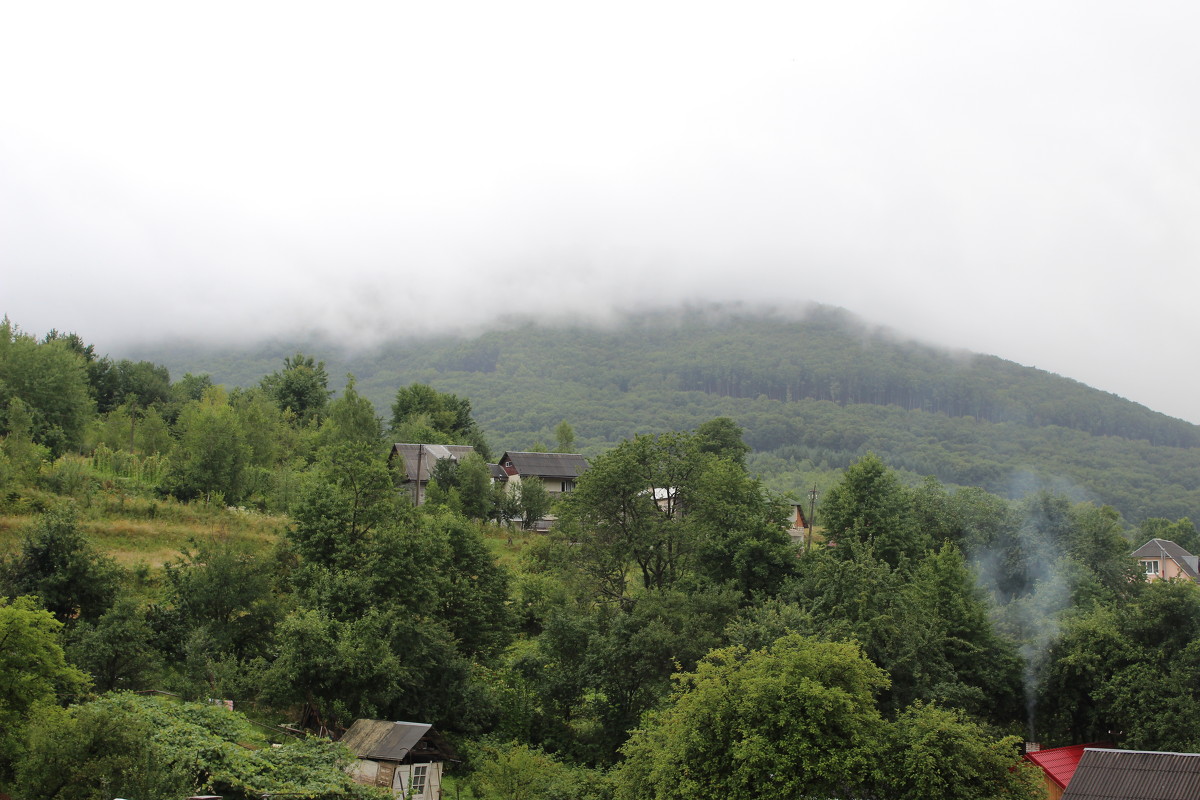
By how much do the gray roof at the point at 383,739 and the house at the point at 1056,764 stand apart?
1925 centimetres

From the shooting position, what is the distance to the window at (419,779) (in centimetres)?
2947

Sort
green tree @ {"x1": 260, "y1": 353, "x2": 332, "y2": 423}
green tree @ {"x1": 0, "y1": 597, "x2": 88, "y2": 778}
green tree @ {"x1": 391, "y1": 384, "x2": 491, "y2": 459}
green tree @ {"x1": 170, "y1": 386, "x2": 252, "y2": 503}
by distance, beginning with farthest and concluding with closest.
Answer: green tree @ {"x1": 391, "y1": 384, "x2": 491, "y2": 459} → green tree @ {"x1": 260, "y1": 353, "x2": 332, "y2": 423} → green tree @ {"x1": 170, "y1": 386, "x2": 252, "y2": 503} → green tree @ {"x1": 0, "y1": 597, "x2": 88, "y2": 778}

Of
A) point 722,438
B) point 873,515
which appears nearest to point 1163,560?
point 722,438

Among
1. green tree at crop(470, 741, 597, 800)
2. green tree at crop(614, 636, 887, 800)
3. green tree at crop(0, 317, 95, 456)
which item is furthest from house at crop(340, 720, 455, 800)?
green tree at crop(0, 317, 95, 456)

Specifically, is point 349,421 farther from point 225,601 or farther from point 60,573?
point 60,573

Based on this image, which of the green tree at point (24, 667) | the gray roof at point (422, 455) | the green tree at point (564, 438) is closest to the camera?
the green tree at point (24, 667)

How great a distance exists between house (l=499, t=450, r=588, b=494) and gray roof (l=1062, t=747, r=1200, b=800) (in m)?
56.5

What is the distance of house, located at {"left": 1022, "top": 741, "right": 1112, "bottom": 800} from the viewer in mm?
31219

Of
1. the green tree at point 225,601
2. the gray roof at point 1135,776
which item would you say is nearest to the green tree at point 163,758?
the green tree at point 225,601

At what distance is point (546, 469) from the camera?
272ft

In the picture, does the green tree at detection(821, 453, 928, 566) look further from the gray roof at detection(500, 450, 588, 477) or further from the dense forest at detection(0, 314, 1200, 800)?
the gray roof at detection(500, 450, 588, 477)

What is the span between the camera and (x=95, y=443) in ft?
205

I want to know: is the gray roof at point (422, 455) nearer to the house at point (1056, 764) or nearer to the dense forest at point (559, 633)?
the dense forest at point (559, 633)

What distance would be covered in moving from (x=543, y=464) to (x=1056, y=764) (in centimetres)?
5544
